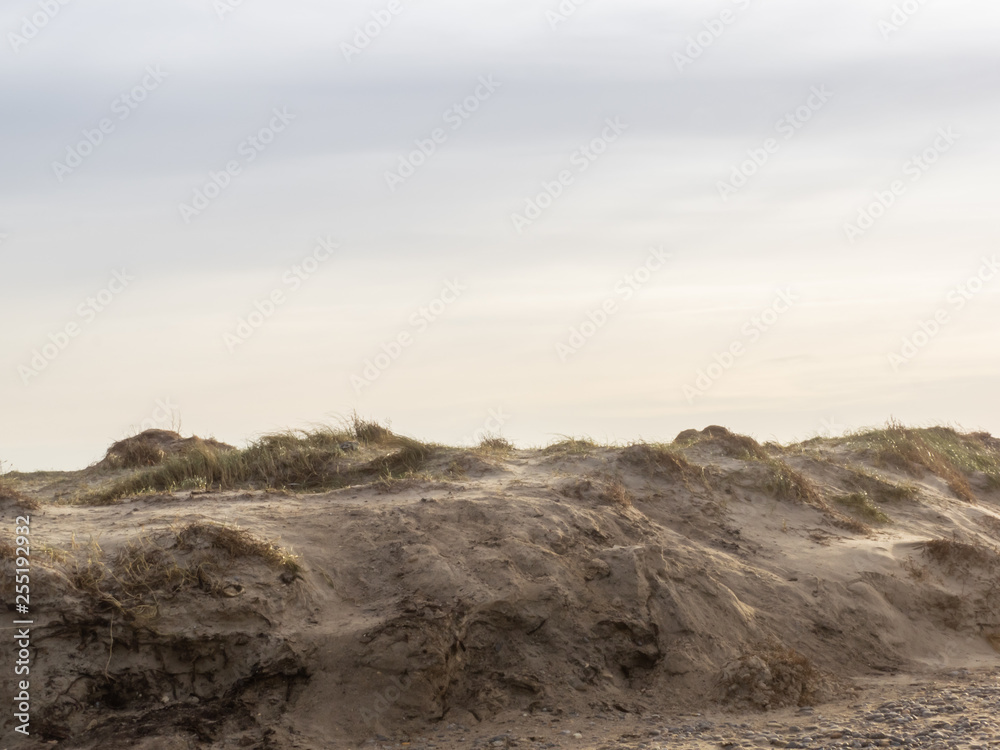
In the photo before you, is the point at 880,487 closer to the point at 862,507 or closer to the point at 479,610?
the point at 862,507

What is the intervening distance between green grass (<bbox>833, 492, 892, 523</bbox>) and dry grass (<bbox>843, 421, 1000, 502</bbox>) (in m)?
2.12

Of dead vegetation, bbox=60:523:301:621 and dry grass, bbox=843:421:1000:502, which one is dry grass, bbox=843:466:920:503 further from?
dead vegetation, bbox=60:523:301:621

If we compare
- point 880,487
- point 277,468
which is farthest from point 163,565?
point 880,487

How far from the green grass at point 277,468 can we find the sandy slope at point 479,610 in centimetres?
89

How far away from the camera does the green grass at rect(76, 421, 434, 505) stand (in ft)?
35.9

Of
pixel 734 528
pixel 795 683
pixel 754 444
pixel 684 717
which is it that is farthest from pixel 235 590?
pixel 754 444

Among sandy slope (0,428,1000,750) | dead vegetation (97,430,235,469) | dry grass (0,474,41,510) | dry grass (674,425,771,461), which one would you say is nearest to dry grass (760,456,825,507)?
sandy slope (0,428,1000,750)

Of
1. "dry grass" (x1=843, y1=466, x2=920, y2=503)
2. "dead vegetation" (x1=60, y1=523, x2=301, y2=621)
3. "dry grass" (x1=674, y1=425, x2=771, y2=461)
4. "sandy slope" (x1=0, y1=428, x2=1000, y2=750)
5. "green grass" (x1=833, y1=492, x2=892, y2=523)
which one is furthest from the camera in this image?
"dry grass" (x1=843, y1=466, x2=920, y2=503)

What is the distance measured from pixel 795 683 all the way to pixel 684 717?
1.17 meters

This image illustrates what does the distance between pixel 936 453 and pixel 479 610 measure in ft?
33.1

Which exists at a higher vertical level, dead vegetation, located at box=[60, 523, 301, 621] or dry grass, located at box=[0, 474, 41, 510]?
dry grass, located at box=[0, 474, 41, 510]

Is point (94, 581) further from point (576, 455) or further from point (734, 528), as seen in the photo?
point (734, 528)

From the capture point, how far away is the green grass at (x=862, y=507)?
11266 mm

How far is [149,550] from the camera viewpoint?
719 cm
